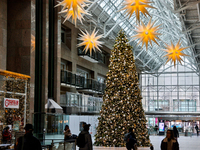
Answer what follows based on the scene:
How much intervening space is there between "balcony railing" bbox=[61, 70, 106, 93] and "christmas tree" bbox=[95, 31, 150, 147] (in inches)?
519

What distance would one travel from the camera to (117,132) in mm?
17688

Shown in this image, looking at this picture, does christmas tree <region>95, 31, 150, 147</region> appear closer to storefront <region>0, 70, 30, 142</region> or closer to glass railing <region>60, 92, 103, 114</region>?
storefront <region>0, 70, 30, 142</region>

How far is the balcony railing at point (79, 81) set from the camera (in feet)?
103

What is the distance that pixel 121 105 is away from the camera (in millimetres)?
17875

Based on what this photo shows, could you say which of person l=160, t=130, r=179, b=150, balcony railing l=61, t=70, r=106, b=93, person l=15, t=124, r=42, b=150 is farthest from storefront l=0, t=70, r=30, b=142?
balcony railing l=61, t=70, r=106, b=93

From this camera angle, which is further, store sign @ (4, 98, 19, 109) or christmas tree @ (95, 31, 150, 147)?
christmas tree @ (95, 31, 150, 147)

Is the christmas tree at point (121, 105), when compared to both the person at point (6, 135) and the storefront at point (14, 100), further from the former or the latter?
the person at point (6, 135)

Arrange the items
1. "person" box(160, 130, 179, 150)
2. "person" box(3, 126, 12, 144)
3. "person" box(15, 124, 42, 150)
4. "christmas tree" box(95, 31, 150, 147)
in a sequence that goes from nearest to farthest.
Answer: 1. "person" box(15, 124, 42, 150)
2. "person" box(160, 130, 179, 150)
3. "person" box(3, 126, 12, 144)
4. "christmas tree" box(95, 31, 150, 147)

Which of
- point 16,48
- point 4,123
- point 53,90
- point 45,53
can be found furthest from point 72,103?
point 4,123

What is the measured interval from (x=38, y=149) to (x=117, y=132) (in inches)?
441

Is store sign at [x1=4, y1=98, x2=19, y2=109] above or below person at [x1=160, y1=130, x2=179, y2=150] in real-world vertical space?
above

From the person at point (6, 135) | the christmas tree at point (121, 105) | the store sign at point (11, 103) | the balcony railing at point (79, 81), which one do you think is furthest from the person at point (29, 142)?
the balcony railing at point (79, 81)

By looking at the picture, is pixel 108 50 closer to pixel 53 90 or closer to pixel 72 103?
pixel 72 103

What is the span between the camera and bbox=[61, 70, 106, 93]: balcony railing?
31.3m
